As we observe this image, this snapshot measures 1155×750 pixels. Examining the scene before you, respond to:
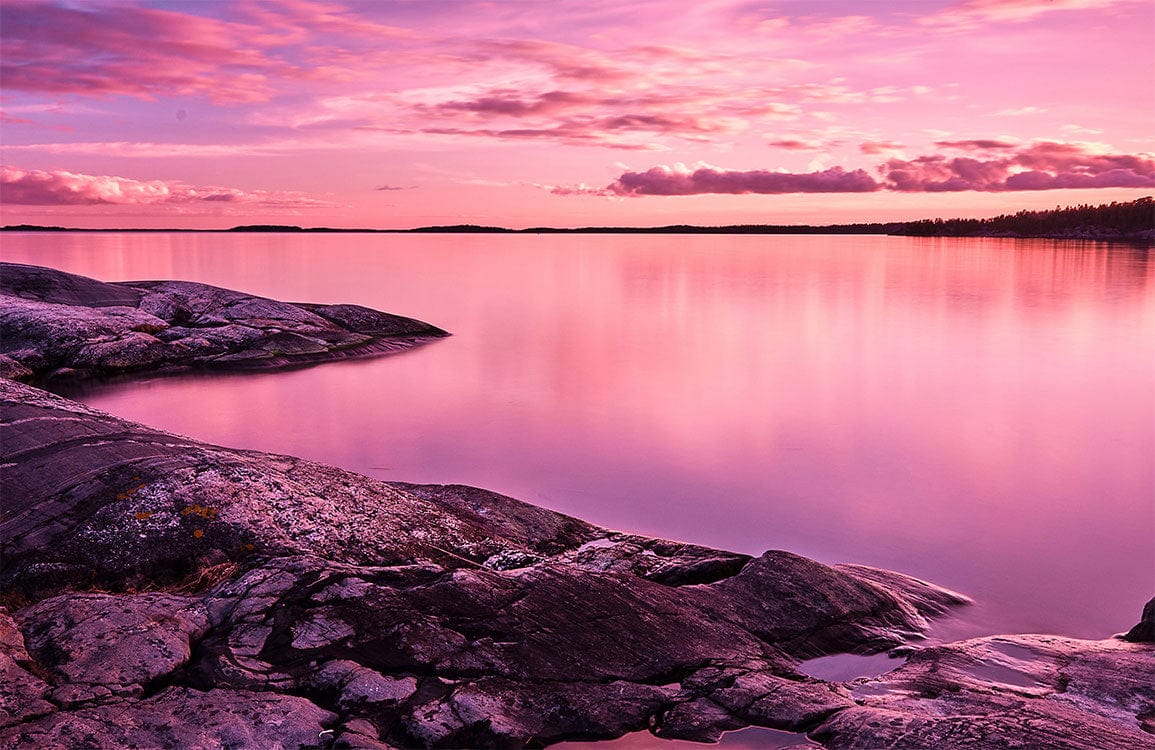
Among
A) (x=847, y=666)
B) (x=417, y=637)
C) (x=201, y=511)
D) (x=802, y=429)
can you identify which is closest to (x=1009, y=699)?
(x=847, y=666)

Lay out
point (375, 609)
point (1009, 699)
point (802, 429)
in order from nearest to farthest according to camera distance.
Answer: point (1009, 699), point (375, 609), point (802, 429)

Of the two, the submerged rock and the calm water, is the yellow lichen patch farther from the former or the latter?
the calm water

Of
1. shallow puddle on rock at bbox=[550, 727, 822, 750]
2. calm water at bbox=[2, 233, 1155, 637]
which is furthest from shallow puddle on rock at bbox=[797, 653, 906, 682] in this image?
calm water at bbox=[2, 233, 1155, 637]

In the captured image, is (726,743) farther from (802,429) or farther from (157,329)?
(157,329)

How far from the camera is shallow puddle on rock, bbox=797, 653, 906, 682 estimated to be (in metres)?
7.85

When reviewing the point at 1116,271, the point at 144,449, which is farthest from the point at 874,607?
the point at 1116,271

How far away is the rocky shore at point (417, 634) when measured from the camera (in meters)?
6.06

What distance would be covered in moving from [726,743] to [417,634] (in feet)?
9.10

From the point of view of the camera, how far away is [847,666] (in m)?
8.06

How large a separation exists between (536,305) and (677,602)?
134 ft

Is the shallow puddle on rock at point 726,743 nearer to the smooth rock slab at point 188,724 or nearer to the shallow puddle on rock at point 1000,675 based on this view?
the smooth rock slab at point 188,724

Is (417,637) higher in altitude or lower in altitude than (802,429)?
higher

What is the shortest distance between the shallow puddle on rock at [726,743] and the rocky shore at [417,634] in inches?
3.2

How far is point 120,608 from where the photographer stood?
7.12 meters
